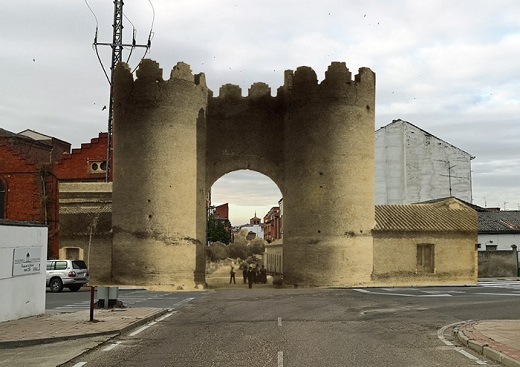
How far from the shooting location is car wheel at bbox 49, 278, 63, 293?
29703mm

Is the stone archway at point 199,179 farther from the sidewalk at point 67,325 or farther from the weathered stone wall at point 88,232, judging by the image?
the sidewalk at point 67,325

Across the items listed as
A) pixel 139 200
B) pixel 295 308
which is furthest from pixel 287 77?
pixel 295 308

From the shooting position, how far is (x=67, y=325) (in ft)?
46.7

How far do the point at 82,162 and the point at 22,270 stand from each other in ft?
107

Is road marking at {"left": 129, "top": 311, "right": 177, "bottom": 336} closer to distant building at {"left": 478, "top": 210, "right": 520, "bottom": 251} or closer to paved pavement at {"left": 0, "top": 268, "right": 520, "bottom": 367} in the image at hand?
paved pavement at {"left": 0, "top": 268, "right": 520, "bottom": 367}

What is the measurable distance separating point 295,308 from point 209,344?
801cm

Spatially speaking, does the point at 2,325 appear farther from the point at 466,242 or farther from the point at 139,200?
the point at 466,242

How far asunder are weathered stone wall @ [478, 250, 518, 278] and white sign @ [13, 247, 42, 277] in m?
35.1

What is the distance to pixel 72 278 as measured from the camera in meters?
29.9

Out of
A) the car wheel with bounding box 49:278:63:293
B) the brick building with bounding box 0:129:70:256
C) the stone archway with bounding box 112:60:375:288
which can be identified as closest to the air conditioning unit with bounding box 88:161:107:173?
the brick building with bounding box 0:129:70:256

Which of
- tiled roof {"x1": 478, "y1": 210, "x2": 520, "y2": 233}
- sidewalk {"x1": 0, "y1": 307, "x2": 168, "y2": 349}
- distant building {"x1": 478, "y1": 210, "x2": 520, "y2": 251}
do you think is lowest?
sidewalk {"x1": 0, "y1": 307, "x2": 168, "y2": 349}

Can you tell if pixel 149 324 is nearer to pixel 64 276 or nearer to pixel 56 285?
pixel 64 276

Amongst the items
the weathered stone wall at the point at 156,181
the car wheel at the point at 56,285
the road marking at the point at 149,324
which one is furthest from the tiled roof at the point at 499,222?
the road marking at the point at 149,324

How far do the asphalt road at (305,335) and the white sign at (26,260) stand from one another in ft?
11.9
